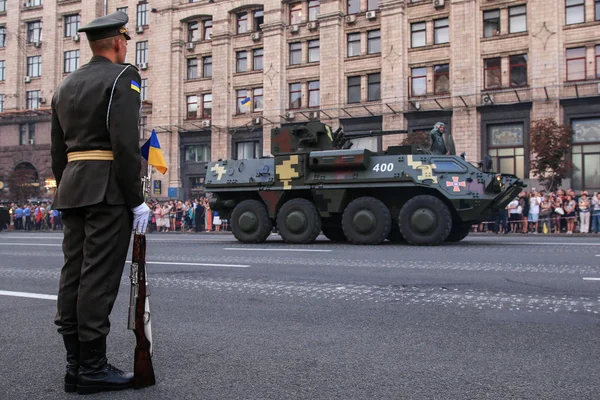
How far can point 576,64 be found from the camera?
32.5 meters

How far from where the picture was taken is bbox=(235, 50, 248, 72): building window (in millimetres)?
42594

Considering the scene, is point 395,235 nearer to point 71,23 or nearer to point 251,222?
point 251,222

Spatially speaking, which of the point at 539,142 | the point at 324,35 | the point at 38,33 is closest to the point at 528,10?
the point at 539,142

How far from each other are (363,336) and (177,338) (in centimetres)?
135

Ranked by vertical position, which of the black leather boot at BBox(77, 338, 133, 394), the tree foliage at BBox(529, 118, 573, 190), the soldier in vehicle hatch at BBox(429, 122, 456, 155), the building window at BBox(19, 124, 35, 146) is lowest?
the black leather boot at BBox(77, 338, 133, 394)

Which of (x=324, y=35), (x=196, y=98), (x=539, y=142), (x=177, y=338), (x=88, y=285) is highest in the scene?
(x=324, y=35)

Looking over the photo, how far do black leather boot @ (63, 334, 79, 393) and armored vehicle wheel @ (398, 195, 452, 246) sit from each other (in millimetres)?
10505

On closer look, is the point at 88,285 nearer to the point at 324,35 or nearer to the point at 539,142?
the point at 539,142

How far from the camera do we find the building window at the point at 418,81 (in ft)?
119

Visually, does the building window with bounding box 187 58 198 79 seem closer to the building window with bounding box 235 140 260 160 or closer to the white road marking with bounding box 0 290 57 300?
the building window with bounding box 235 140 260 160

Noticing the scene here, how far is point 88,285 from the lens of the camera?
10.9 feet

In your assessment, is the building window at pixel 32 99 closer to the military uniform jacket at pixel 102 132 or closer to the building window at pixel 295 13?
the building window at pixel 295 13

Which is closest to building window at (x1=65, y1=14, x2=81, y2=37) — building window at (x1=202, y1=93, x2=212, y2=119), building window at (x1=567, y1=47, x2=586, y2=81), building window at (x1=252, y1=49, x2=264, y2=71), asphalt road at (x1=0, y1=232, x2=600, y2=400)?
building window at (x1=202, y1=93, x2=212, y2=119)

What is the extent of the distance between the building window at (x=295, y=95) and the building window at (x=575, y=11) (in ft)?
52.6
